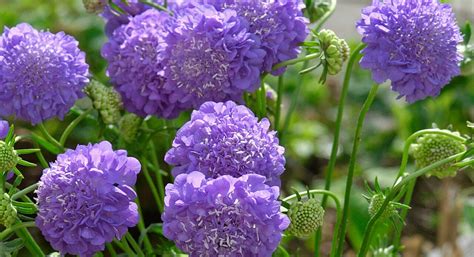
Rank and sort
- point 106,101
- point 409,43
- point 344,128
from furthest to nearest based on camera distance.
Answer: point 344,128 → point 106,101 → point 409,43

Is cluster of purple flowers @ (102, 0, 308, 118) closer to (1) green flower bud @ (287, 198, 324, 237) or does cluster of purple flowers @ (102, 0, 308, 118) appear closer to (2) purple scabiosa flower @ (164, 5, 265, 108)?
(2) purple scabiosa flower @ (164, 5, 265, 108)

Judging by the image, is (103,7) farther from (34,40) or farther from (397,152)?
(397,152)

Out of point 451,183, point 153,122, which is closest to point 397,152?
point 451,183

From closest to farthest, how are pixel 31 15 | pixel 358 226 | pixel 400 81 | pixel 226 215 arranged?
pixel 226 215 < pixel 400 81 < pixel 358 226 < pixel 31 15

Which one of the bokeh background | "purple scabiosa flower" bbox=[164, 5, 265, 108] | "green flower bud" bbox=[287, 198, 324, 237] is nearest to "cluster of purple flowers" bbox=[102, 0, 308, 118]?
"purple scabiosa flower" bbox=[164, 5, 265, 108]

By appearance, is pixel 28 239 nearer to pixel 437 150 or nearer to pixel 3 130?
pixel 3 130

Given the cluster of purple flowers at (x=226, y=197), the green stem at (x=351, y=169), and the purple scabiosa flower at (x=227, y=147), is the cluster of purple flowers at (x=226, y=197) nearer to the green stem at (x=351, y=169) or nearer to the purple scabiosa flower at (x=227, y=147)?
the purple scabiosa flower at (x=227, y=147)

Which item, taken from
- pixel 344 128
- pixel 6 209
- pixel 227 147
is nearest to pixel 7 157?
pixel 6 209
